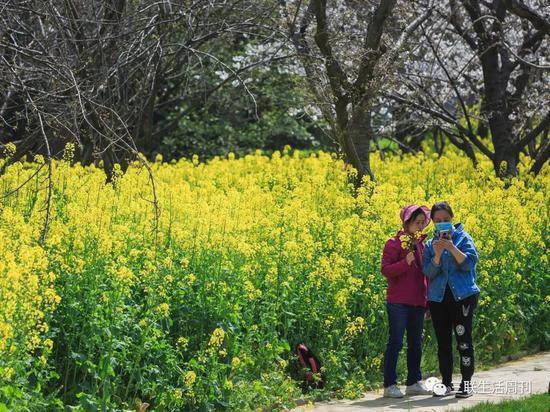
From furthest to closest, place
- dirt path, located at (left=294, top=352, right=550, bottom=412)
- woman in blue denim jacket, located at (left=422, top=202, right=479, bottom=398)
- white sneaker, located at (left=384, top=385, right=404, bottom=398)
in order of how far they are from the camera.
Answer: white sneaker, located at (left=384, top=385, right=404, bottom=398)
woman in blue denim jacket, located at (left=422, top=202, right=479, bottom=398)
dirt path, located at (left=294, top=352, right=550, bottom=412)

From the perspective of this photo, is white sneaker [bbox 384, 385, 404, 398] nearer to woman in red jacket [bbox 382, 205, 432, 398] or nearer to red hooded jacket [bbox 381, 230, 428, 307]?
woman in red jacket [bbox 382, 205, 432, 398]

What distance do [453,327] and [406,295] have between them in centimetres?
45

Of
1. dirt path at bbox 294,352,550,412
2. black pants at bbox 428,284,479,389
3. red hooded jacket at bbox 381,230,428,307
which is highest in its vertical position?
red hooded jacket at bbox 381,230,428,307

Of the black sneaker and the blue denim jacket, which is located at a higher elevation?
the blue denim jacket

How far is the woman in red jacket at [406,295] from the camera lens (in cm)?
842

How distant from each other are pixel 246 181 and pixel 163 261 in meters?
5.99

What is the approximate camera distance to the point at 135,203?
9812mm

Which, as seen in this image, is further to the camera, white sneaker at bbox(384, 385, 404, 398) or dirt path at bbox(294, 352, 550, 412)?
white sneaker at bbox(384, 385, 404, 398)

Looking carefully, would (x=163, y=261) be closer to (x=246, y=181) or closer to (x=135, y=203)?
(x=135, y=203)

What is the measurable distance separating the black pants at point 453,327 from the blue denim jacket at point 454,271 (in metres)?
0.08

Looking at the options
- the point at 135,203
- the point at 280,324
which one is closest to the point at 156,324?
the point at 280,324

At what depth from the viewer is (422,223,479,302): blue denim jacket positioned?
27.2 ft

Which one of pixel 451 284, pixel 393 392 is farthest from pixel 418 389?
pixel 451 284

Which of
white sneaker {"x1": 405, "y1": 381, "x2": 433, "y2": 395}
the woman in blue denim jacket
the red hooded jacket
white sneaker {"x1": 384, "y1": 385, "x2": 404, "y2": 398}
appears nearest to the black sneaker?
the woman in blue denim jacket
